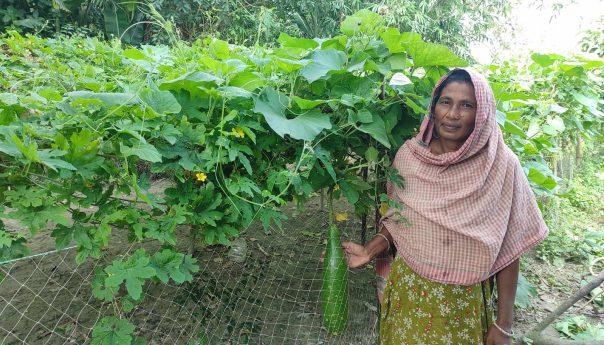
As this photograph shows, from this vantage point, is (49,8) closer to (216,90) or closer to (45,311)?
(45,311)

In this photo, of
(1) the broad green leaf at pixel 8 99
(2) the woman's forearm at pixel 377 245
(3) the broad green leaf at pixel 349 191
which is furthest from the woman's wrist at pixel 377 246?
(1) the broad green leaf at pixel 8 99

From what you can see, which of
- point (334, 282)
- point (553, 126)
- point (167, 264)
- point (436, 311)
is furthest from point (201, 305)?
point (553, 126)

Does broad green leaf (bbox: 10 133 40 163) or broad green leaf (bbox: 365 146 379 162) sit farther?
broad green leaf (bbox: 365 146 379 162)

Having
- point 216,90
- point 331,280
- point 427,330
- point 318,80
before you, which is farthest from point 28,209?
point 427,330

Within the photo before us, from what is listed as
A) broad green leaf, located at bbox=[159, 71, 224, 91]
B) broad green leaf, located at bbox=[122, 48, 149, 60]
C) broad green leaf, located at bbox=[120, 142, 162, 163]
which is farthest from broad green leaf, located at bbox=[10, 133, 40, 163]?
broad green leaf, located at bbox=[122, 48, 149, 60]

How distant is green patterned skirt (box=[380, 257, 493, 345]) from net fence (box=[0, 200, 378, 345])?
24.5 inches

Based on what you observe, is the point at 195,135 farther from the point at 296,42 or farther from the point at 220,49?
the point at 296,42

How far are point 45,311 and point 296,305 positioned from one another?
4.94ft

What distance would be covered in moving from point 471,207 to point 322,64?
32.7 inches

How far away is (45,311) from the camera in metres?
2.41

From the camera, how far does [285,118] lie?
1471 millimetres

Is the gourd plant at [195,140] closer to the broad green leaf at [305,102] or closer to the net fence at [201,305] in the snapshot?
the broad green leaf at [305,102]

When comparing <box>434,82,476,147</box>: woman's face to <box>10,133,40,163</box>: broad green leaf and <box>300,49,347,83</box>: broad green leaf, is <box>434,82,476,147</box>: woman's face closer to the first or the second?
<box>300,49,347,83</box>: broad green leaf

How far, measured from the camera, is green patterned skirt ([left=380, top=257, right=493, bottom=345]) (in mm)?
1766
